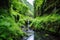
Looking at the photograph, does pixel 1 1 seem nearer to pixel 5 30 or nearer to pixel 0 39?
pixel 5 30

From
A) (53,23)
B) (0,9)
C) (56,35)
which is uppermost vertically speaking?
(0,9)

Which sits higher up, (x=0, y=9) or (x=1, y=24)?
(x=0, y=9)

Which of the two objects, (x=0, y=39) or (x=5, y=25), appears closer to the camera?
(x=0, y=39)

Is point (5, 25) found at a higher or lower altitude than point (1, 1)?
lower

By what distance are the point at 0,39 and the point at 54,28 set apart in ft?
29.5

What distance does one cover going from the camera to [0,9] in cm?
1302

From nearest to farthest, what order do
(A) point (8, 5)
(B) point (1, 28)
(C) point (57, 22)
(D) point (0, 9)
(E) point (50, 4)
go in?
1. (B) point (1, 28)
2. (D) point (0, 9)
3. (A) point (8, 5)
4. (C) point (57, 22)
5. (E) point (50, 4)

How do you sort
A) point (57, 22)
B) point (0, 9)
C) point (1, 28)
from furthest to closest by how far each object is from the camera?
point (57, 22)
point (0, 9)
point (1, 28)

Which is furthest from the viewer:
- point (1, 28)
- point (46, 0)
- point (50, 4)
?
point (46, 0)

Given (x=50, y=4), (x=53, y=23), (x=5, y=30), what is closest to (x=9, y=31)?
(x=5, y=30)

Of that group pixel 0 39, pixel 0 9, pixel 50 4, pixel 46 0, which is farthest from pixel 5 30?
pixel 46 0

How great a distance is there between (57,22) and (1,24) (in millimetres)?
7911

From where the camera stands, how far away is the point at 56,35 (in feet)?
50.9

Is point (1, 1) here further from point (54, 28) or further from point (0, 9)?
point (54, 28)
